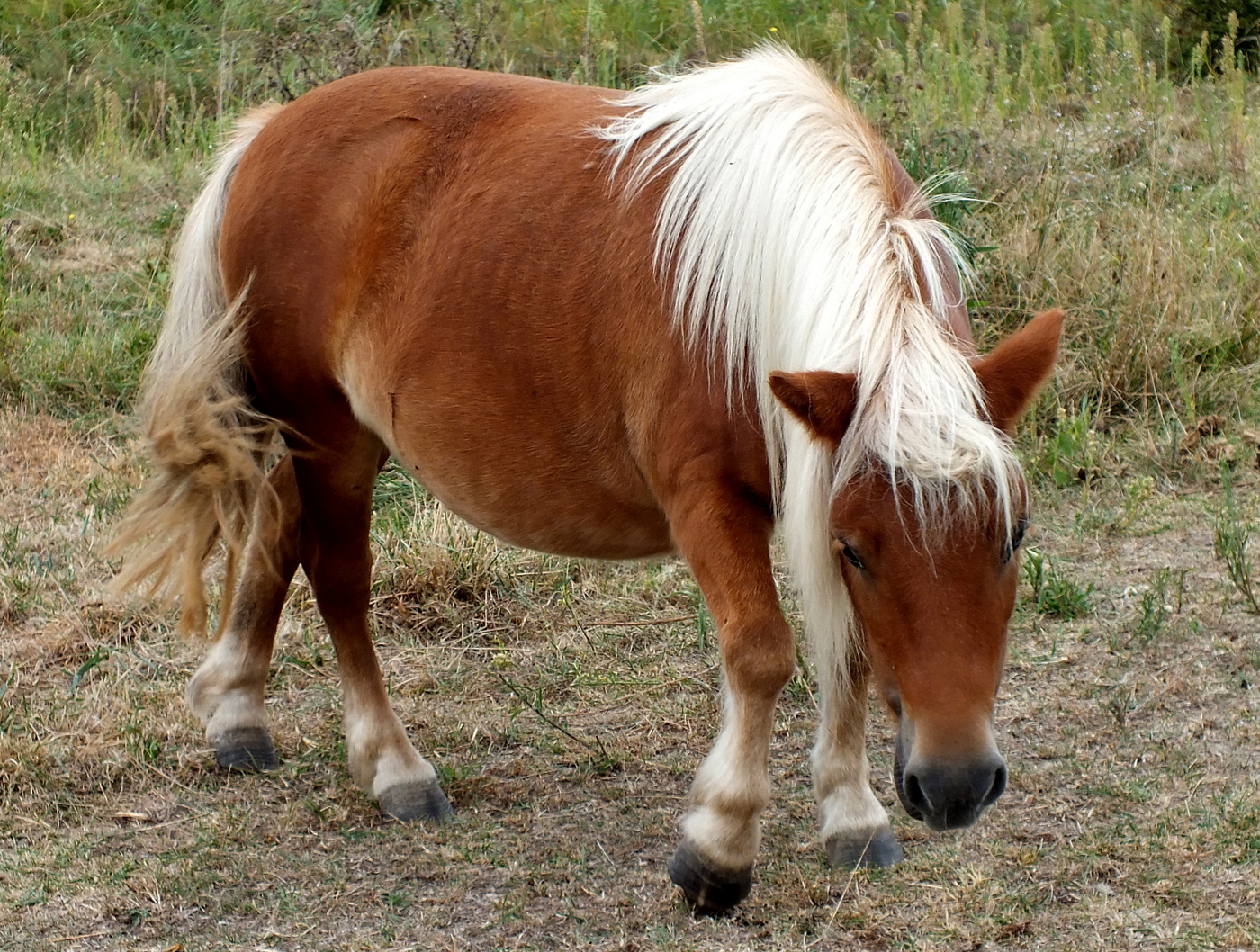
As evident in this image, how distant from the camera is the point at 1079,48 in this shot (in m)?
7.28

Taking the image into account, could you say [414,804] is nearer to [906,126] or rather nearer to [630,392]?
[630,392]

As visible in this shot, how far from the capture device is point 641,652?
374 centimetres

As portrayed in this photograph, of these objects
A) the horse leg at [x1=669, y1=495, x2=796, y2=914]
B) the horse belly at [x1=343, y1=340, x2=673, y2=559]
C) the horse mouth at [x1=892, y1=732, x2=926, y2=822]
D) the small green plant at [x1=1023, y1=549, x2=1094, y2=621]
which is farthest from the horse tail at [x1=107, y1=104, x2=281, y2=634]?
the small green plant at [x1=1023, y1=549, x2=1094, y2=621]

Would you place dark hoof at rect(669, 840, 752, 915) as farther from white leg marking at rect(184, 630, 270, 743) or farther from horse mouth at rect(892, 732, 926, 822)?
white leg marking at rect(184, 630, 270, 743)

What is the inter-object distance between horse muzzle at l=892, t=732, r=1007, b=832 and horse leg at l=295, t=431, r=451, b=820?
1371 millimetres

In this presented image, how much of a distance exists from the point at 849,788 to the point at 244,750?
1501mm

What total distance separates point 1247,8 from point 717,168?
6.18 m

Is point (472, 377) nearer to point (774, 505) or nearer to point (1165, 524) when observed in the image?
point (774, 505)

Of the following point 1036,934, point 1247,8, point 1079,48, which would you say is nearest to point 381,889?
point 1036,934

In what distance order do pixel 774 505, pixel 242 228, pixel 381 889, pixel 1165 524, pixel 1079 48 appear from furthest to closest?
pixel 1079 48 < pixel 1165 524 < pixel 242 228 < pixel 381 889 < pixel 774 505

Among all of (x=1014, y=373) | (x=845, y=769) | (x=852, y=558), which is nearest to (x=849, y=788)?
(x=845, y=769)

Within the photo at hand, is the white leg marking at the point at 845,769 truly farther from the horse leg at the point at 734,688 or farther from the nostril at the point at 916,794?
the nostril at the point at 916,794

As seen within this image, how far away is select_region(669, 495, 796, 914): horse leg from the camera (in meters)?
2.35

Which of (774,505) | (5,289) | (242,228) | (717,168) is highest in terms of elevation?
(717,168)
